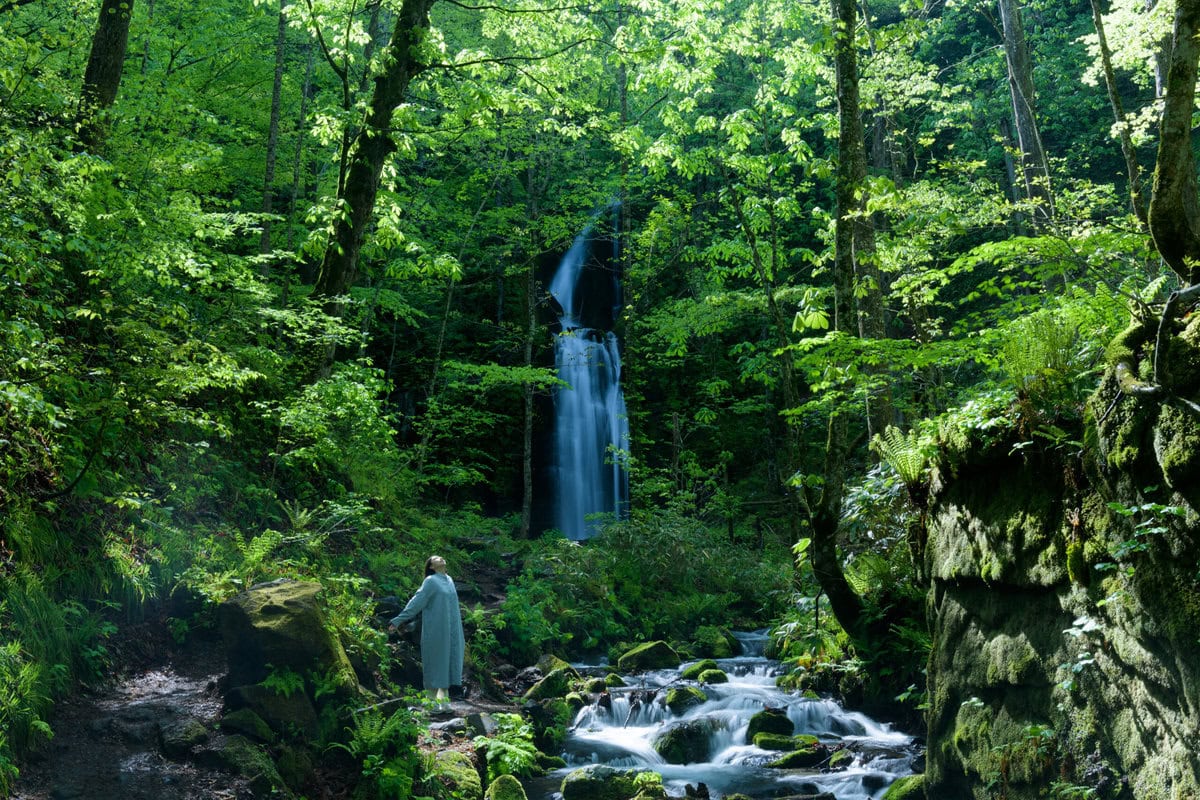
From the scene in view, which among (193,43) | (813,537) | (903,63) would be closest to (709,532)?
(813,537)

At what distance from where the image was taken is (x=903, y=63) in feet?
50.0

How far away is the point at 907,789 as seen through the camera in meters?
6.49

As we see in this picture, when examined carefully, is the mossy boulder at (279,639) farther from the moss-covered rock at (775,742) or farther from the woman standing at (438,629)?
the moss-covered rock at (775,742)

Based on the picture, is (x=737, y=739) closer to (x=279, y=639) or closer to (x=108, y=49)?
(x=279, y=639)

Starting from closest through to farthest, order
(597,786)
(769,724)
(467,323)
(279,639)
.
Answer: (279,639) → (597,786) → (769,724) → (467,323)

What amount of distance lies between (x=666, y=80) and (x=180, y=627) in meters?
8.58

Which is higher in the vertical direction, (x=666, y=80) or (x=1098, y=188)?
(x=666, y=80)

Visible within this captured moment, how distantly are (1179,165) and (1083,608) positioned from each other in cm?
265

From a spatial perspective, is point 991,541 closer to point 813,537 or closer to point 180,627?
point 813,537

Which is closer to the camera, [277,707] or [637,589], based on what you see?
[277,707]

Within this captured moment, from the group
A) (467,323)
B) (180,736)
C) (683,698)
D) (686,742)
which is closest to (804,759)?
(686,742)

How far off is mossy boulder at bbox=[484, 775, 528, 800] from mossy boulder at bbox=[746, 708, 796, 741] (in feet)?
10.3

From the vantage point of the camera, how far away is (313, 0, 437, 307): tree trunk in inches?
397

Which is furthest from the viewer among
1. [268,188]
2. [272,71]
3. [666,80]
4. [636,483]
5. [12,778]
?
[636,483]
